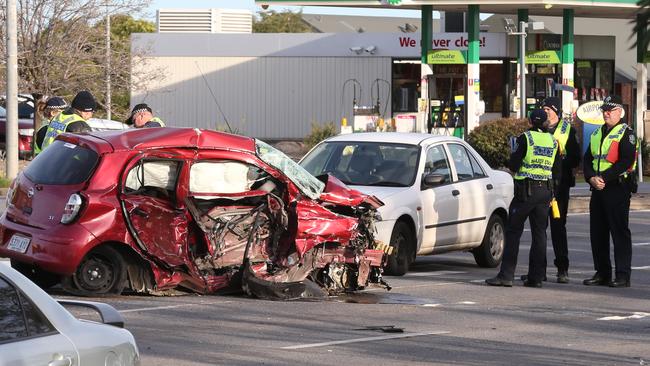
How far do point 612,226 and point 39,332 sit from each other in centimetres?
951

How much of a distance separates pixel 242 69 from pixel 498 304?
38690mm

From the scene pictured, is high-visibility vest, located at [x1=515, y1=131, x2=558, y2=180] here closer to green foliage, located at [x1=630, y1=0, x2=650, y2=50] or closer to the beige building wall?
green foliage, located at [x1=630, y1=0, x2=650, y2=50]

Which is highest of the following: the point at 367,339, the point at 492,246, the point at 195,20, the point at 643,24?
the point at 195,20

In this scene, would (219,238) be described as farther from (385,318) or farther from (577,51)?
(577,51)

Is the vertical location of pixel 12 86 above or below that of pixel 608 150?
above

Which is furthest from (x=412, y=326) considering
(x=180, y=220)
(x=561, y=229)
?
(x=561, y=229)

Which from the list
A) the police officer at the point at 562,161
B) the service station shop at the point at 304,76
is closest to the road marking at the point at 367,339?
the police officer at the point at 562,161

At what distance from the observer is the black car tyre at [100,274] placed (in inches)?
462

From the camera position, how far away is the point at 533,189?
13.6m

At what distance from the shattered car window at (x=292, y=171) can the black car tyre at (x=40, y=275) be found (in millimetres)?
2158

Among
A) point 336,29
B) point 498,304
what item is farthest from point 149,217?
point 336,29

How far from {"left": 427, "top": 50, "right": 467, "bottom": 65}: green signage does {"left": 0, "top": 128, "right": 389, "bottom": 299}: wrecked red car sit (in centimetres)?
2727

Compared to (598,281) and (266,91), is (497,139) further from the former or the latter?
(266,91)

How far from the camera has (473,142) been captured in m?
32.7
